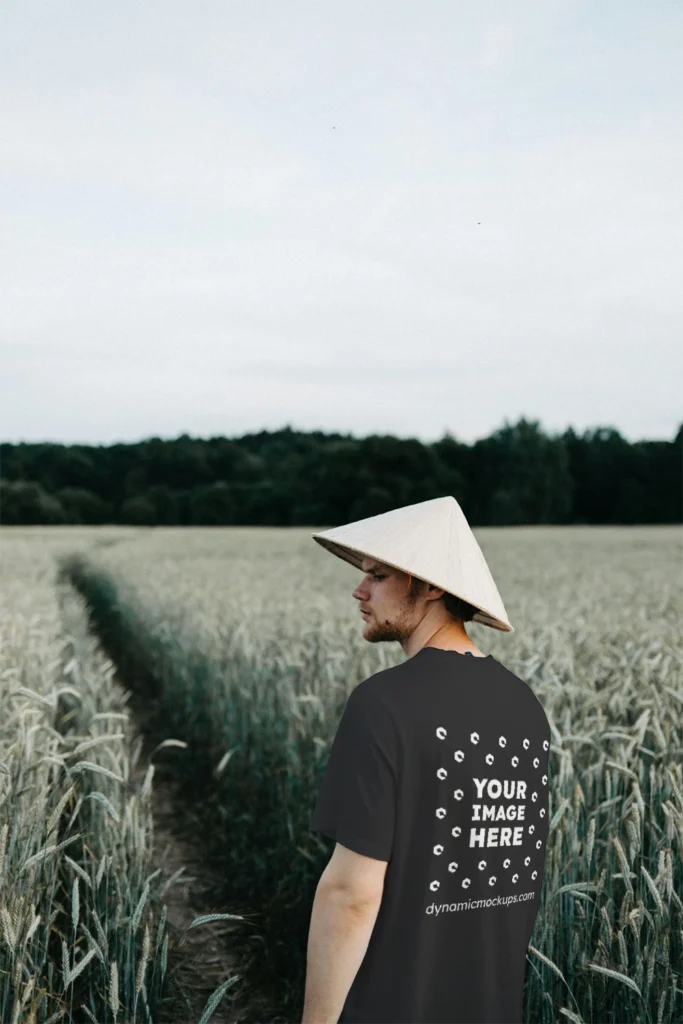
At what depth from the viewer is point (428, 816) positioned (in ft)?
5.26

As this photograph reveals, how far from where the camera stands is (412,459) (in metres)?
62.1

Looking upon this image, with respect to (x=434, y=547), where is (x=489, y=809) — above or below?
below

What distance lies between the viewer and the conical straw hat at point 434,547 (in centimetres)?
178

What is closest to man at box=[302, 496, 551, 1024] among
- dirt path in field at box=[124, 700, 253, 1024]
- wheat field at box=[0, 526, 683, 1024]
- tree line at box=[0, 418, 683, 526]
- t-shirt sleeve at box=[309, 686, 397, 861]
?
t-shirt sleeve at box=[309, 686, 397, 861]

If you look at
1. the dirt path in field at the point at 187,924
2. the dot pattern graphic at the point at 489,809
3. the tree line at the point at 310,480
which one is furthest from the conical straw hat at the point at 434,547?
the tree line at the point at 310,480

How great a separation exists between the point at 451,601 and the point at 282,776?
11.3ft

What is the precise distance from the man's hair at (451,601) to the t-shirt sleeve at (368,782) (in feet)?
1.11

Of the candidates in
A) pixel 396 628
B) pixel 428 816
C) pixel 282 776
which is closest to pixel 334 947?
pixel 428 816

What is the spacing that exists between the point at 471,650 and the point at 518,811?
304 millimetres

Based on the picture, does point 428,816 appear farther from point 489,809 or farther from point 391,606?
point 391,606

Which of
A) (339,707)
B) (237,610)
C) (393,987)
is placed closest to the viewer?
(393,987)

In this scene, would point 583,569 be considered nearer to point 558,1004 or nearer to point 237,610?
point 237,610

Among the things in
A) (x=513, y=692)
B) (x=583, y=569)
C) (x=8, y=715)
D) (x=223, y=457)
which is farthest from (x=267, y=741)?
(x=223, y=457)

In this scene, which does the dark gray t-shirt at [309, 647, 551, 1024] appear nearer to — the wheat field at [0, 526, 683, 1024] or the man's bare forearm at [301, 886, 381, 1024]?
the man's bare forearm at [301, 886, 381, 1024]
